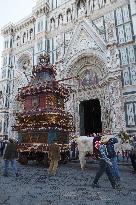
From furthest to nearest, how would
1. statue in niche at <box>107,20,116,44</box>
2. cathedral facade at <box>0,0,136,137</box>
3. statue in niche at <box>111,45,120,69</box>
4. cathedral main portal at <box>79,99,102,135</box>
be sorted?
1. cathedral main portal at <box>79,99,102,135</box>
2. statue in niche at <box>107,20,116,44</box>
3. statue in niche at <box>111,45,120,69</box>
4. cathedral facade at <box>0,0,136,137</box>

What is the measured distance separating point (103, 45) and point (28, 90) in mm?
11090

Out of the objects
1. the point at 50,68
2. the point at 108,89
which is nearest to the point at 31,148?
the point at 50,68

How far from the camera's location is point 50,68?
1650 centimetres

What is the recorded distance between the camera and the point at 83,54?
76.7ft

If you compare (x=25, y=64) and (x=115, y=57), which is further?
(x=25, y=64)

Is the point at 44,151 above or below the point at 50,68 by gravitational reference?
below

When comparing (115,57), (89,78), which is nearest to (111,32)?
(115,57)

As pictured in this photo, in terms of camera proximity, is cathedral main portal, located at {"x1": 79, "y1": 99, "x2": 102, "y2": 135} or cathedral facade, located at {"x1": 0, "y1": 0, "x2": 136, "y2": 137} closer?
cathedral facade, located at {"x1": 0, "y1": 0, "x2": 136, "y2": 137}

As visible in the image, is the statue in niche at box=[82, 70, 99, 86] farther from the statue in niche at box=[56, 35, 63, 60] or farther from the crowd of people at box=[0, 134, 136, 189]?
the crowd of people at box=[0, 134, 136, 189]

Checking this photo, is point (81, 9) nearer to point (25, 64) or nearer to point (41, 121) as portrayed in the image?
point (25, 64)

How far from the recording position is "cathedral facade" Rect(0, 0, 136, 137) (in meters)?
20.0

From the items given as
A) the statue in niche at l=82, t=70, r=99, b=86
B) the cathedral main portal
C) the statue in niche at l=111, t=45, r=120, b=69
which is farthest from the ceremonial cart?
the cathedral main portal

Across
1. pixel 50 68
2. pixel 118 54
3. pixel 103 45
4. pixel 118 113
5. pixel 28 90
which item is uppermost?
pixel 103 45

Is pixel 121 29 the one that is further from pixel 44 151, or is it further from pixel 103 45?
pixel 44 151
